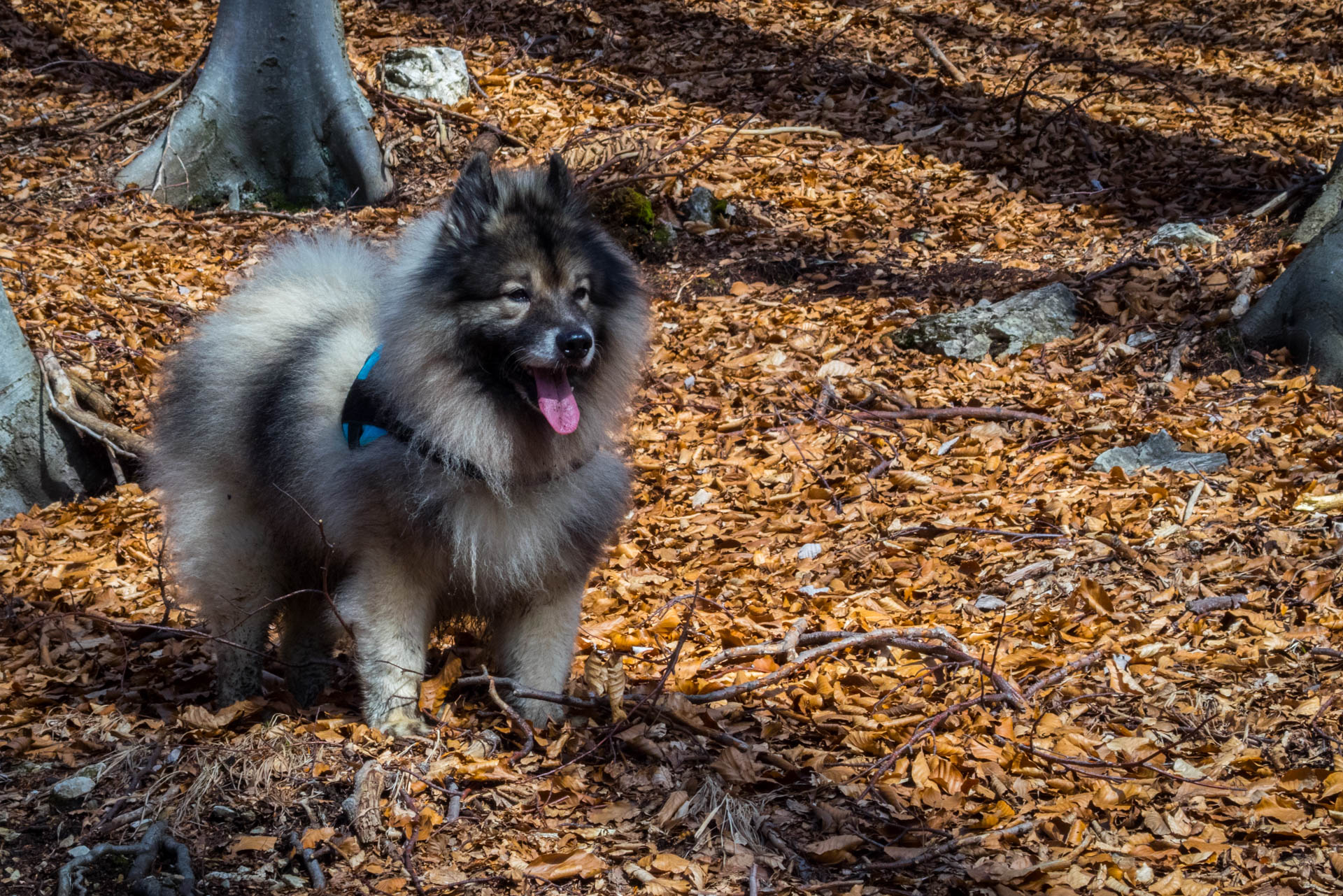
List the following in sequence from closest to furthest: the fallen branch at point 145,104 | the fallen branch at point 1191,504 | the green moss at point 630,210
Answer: the fallen branch at point 1191,504
the green moss at point 630,210
the fallen branch at point 145,104

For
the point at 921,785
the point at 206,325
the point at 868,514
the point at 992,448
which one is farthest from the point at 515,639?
the point at 992,448

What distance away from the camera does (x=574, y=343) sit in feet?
11.4

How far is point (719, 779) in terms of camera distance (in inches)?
137

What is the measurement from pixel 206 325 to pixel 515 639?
181 cm

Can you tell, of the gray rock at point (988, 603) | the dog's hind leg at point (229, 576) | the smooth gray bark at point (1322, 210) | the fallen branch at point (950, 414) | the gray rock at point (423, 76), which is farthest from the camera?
the gray rock at point (423, 76)

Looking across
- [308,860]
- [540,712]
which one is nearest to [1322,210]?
[540,712]

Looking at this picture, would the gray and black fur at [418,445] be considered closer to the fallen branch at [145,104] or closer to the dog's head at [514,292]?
the dog's head at [514,292]

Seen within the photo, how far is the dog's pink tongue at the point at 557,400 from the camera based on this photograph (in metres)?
3.59

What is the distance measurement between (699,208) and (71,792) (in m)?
6.73

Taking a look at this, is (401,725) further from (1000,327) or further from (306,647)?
(1000,327)

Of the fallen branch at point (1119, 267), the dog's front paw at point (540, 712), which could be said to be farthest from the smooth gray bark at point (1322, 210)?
the dog's front paw at point (540, 712)

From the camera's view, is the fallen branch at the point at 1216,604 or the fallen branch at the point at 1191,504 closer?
the fallen branch at the point at 1216,604

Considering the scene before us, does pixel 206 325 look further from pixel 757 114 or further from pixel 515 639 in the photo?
pixel 757 114

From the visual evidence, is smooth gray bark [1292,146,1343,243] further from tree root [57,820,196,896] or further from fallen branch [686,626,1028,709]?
tree root [57,820,196,896]
